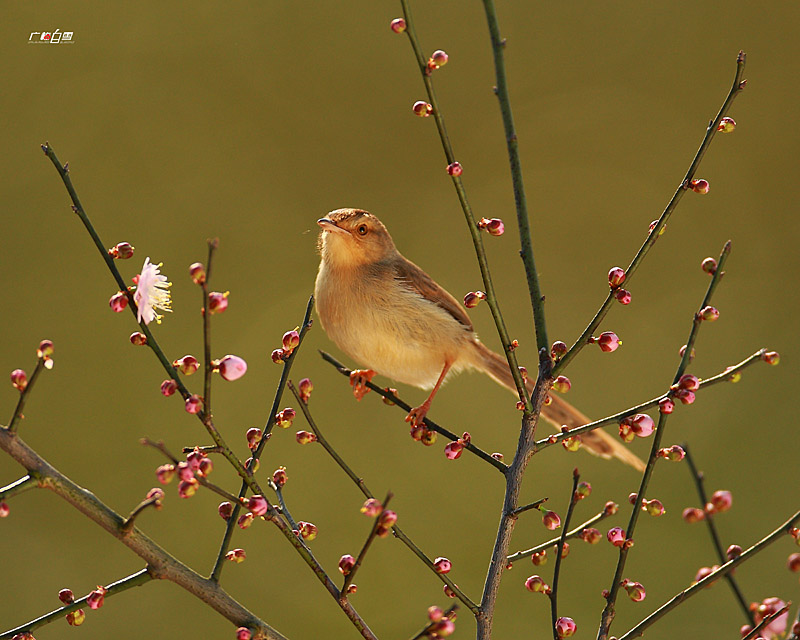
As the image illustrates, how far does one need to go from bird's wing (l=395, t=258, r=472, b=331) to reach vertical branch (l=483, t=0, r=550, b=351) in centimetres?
137

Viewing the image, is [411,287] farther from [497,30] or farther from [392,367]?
[497,30]

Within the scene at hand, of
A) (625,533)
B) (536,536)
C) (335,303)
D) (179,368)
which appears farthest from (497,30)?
(536,536)

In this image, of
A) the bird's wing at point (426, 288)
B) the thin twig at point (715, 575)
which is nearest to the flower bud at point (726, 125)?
the thin twig at point (715, 575)

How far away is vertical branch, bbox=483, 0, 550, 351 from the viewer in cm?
109

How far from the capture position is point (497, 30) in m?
1.09

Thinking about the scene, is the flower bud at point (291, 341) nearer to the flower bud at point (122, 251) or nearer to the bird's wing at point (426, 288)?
the flower bud at point (122, 251)

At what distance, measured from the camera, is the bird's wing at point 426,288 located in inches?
101

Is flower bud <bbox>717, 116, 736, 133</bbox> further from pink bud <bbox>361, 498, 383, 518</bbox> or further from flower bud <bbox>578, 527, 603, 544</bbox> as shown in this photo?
pink bud <bbox>361, 498, 383, 518</bbox>

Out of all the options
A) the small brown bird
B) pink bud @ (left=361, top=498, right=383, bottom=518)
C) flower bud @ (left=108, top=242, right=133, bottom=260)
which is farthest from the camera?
the small brown bird

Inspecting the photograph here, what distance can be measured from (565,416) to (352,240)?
0.83 metres

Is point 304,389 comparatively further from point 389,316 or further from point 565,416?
point 565,416

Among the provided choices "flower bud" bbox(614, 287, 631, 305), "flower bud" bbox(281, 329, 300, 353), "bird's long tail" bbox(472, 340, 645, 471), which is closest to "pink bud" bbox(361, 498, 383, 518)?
"flower bud" bbox(281, 329, 300, 353)

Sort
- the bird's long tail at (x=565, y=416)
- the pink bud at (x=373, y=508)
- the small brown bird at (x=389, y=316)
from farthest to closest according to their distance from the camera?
the small brown bird at (x=389, y=316)
the bird's long tail at (x=565, y=416)
the pink bud at (x=373, y=508)

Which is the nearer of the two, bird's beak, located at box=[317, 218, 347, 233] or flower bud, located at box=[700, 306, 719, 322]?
flower bud, located at box=[700, 306, 719, 322]
